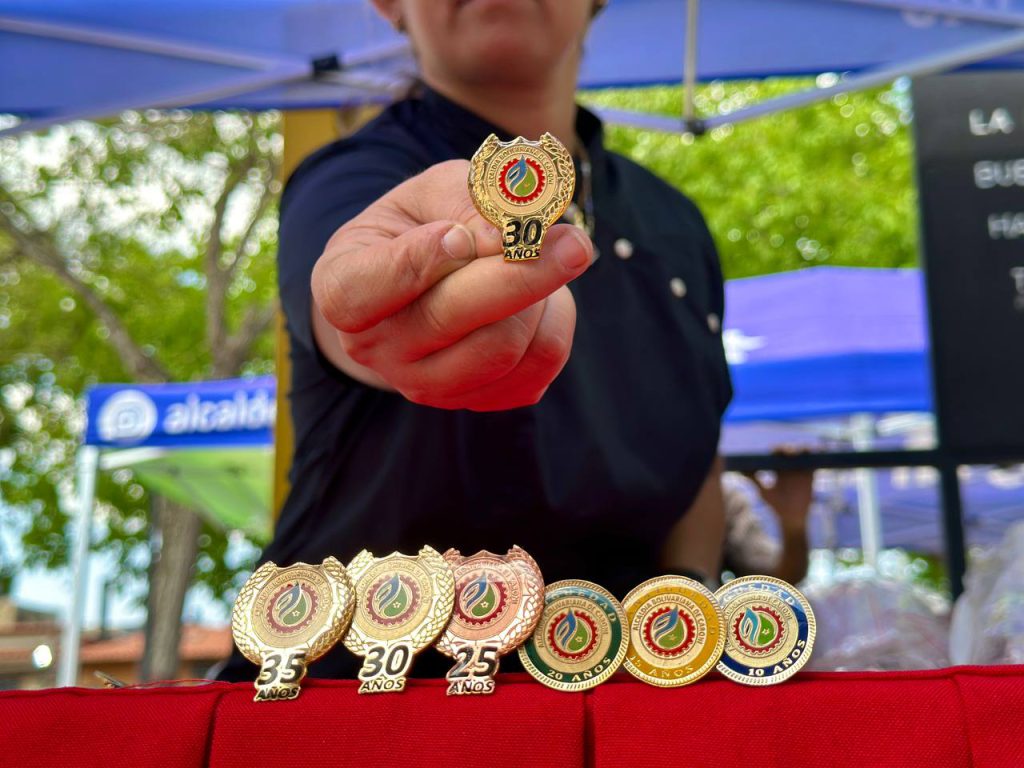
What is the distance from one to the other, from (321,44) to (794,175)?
32.7ft

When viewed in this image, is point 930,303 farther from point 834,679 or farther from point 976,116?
point 834,679

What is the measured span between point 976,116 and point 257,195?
1119 cm

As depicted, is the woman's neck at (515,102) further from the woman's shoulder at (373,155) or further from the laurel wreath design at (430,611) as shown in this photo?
the laurel wreath design at (430,611)

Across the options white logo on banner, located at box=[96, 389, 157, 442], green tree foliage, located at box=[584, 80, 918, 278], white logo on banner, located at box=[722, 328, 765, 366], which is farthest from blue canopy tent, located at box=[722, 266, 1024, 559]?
green tree foliage, located at box=[584, 80, 918, 278]

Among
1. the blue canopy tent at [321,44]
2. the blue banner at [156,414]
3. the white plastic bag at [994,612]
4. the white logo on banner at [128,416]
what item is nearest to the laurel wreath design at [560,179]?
the white plastic bag at [994,612]

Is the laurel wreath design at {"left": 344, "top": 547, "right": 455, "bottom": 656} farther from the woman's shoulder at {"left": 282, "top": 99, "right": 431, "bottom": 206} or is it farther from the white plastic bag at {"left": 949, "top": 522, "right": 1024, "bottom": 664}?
the white plastic bag at {"left": 949, "top": 522, "right": 1024, "bottom": 664}

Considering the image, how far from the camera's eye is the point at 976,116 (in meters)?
2.79

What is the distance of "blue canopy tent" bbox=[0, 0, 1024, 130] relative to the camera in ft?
8.74

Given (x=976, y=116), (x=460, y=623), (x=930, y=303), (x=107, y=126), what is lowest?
(x=460, y=623)

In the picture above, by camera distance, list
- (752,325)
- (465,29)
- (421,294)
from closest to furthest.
→ (421,294) < (465,29) < (752,325)

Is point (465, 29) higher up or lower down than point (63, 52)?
lower down

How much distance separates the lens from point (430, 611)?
0.98m

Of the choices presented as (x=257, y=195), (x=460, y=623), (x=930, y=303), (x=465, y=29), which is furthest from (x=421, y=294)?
(x=257, y=195)

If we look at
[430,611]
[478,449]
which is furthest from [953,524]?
[430,611]
